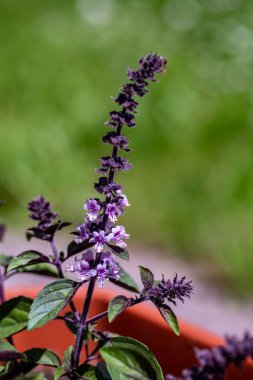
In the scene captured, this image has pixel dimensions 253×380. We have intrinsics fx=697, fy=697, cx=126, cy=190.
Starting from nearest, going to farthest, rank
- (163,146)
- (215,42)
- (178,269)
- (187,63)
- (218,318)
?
(218,318)
(178,269)
(163,146)
(187,63)
(215,42)

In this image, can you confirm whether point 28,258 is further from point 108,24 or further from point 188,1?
Answer: point 188,1

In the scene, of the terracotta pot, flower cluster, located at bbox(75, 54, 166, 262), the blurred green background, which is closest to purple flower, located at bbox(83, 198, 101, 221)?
flower cluster, located at bbox(75, 54, 166, 262)

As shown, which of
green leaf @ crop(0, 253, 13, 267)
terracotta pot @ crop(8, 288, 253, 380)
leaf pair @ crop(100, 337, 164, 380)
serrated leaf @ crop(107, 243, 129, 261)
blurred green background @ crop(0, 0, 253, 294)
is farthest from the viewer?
blurred green background @ crop(0, 0, 253, 294)

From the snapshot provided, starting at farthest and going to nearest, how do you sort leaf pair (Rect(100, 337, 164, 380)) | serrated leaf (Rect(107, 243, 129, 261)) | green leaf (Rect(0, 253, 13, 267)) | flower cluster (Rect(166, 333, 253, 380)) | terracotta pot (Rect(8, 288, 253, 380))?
1. terracotta pot (Rect(8, 288, 253, 380))
2. green leaf (Rect(0, 253, 13, 267))
3. flower cluster (Rect(166, 333, 253, 380))
4. serrated leaf (Rect(107, 243, 129, 261))
5. leaf pair (Rect(100, 337, 164, 380))

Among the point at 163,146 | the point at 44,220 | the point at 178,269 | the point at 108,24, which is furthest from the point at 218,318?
the point at 108,24

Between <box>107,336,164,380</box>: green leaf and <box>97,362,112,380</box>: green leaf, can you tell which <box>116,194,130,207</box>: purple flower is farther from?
<box>97,362,112,380</box>: green leaf

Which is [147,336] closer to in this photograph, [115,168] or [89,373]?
[89,373]

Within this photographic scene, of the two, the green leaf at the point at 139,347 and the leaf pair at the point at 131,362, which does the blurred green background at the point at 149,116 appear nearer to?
the green leaf at the point at 139,347
